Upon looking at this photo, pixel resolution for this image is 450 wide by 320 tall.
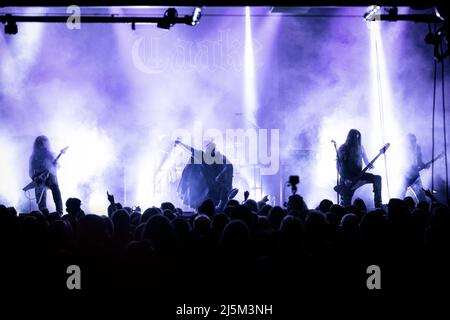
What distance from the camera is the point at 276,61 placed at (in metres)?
14.5

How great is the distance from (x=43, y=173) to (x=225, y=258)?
790 centimetres

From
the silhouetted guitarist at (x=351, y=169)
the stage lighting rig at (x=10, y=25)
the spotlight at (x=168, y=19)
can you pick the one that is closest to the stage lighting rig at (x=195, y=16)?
the spotlight at (x=168, y=19)

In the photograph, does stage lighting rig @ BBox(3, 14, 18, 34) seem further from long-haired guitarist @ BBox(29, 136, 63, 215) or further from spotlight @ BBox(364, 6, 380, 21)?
spotlight @ BBox(364, 6, 380, 21)

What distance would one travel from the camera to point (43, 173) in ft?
33.3

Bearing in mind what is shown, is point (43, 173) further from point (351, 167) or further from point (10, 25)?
point (351, 167)

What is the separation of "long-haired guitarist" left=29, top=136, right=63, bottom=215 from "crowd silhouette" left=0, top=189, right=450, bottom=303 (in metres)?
6.15

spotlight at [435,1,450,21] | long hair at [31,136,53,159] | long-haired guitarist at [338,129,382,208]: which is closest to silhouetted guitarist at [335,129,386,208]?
long-haired guitarist at [338,129,382,208]

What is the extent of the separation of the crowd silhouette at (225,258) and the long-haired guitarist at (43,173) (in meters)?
6.15

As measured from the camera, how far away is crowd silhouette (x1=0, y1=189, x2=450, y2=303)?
3119 mm

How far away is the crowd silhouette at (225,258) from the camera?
312 centimetres

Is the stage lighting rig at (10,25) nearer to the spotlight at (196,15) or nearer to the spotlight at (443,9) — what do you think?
the spotlight at (196,15)

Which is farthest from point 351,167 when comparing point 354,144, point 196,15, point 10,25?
point 10,25

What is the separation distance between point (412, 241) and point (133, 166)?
11.0m
